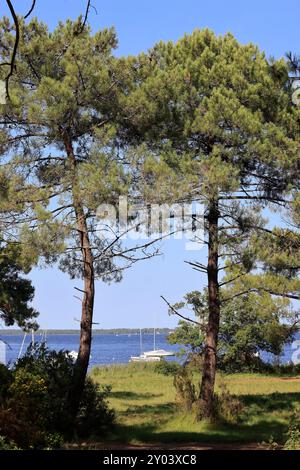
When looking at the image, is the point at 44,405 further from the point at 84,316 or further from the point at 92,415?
the point at 84,316

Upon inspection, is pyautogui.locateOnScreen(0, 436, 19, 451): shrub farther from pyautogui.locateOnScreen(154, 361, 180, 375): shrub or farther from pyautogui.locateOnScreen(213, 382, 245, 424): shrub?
pyautogui.locateOnScreen(154, 361, 180, 375): shrub

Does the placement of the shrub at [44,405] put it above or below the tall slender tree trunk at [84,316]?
below

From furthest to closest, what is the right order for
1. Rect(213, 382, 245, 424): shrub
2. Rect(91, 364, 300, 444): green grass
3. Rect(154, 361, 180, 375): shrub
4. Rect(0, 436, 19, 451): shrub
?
Rect(154, 361, 180, 375): shrub → Rect(213, 382, 245, 424): shrub → Rect(91, 364, 300, 444): green grass → Rect(0, 436, 19, 451): shrub

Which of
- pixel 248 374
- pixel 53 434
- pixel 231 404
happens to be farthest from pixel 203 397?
pixel 248 374

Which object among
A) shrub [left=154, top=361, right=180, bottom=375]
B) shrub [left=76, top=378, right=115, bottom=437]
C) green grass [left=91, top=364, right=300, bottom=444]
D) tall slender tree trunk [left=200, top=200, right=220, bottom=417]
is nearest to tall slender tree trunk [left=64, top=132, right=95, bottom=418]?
shrub [left=76, top=378, right=115, bottom=437]

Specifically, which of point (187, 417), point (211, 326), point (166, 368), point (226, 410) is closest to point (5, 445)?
point (187, 417)

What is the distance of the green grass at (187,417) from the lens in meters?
10.3

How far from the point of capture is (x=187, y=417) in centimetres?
1168

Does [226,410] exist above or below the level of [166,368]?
below

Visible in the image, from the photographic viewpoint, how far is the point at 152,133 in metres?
11.6

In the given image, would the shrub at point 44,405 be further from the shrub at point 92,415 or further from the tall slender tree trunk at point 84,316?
the tall slender tree trunk at point 84,316

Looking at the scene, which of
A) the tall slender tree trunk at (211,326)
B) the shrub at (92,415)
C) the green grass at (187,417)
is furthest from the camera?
the tall slender tree trunk at (211,326)

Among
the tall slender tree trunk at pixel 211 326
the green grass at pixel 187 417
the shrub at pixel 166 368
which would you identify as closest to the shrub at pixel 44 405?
the green grass at pixel 187 417

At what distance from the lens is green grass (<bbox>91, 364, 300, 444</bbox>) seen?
405 inches
